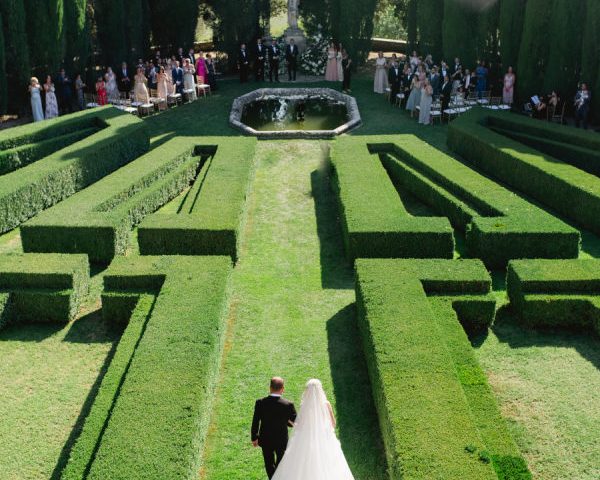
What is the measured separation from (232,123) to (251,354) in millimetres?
15353

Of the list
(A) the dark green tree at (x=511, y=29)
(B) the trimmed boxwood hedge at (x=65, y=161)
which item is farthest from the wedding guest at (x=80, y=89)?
(A) the dark green tree at (x=511, y=29)

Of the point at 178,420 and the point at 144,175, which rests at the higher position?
the point at 144,175

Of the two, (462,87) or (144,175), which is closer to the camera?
(144,175)

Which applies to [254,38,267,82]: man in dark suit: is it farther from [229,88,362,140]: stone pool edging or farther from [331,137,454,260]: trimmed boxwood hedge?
[331,137,454,260]: trimmed boxwood hedge

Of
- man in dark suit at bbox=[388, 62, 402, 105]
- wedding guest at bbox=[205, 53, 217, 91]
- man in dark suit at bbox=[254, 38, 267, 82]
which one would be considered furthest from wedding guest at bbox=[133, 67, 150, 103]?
man in dark suit at bbox=[388, 62, 402, 105]

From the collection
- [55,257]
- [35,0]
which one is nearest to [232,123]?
[35,0]

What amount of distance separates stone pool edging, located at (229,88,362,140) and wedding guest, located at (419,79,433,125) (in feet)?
7.47

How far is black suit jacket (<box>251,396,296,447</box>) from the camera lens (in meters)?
6.86

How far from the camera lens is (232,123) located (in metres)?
24.0

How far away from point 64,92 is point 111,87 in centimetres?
245

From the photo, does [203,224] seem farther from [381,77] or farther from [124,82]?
[381,77]

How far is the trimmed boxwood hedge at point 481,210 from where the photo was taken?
→ 488 inches

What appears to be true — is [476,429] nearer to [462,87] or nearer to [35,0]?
[462,87]

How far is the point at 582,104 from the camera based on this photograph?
70.4ft
